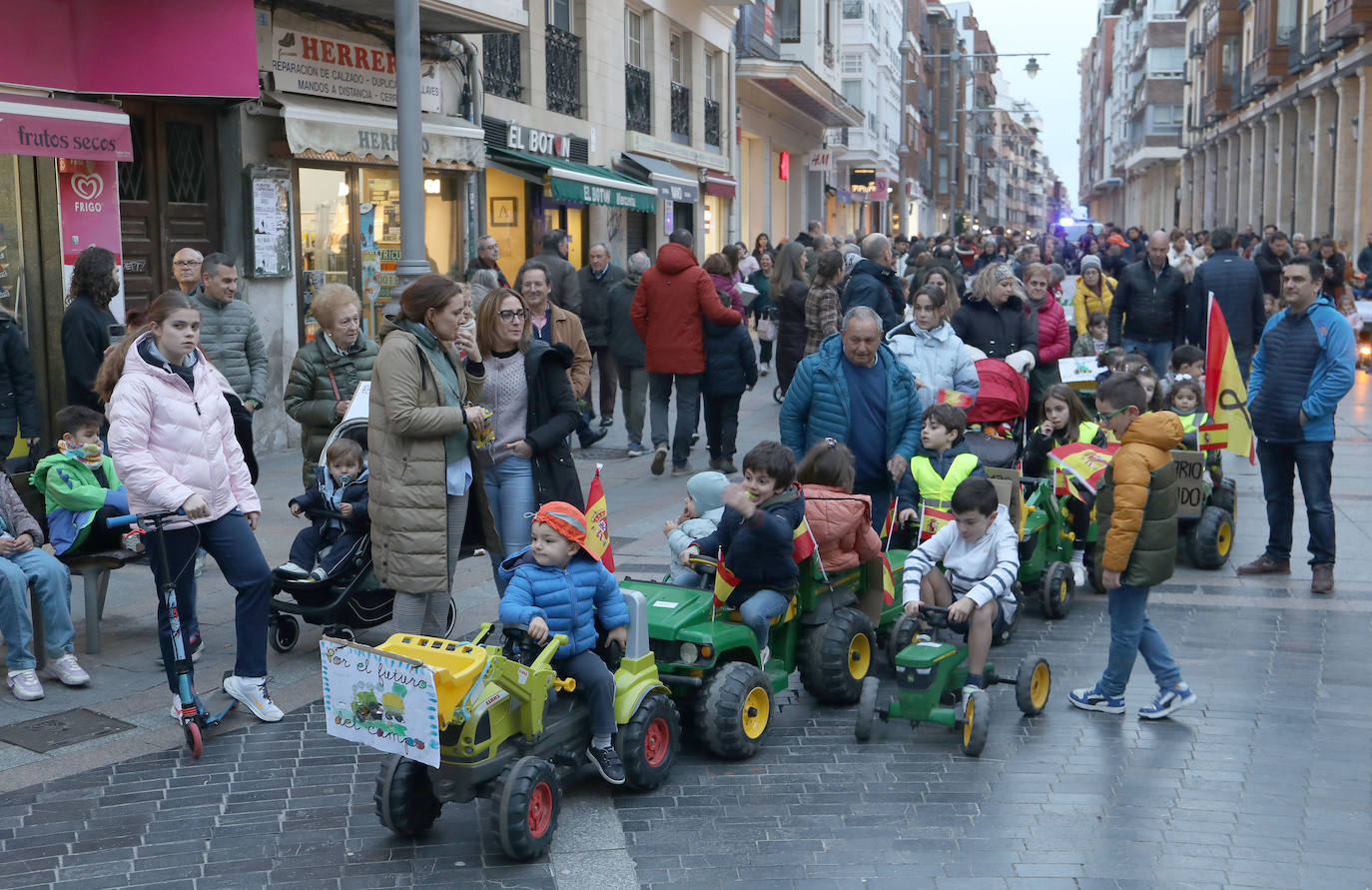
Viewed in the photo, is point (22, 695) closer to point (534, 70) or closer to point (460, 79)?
point (460, 79)

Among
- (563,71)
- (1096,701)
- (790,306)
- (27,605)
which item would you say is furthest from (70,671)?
(563,71)

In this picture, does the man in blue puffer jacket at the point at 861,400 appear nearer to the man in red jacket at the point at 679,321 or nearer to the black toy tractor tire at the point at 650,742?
the black toy tractor tire at the point at 650,742

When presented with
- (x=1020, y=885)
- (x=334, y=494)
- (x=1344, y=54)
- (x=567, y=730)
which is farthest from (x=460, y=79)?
(x=1344, y=54)

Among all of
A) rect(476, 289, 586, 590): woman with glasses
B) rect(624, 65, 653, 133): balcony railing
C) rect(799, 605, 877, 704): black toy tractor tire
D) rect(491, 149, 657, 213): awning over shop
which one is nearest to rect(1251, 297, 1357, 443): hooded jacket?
rect(799, 605, 877, 704): black toy tractor tire

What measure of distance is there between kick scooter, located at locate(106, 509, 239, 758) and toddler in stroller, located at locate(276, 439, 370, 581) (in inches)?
46.0

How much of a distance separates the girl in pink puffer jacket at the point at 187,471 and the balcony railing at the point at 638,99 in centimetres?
1769

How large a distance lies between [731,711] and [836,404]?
238cm

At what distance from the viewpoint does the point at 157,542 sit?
5727 mm

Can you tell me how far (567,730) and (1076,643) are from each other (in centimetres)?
353

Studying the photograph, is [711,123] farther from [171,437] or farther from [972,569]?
[171,437]

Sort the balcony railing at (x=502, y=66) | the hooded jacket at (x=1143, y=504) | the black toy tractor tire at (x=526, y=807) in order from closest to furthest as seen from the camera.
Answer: the black toy tractor tire at (x=526, y=807) → the hooded jacket at (x=1143, y=504) → the balcony railing at (x=502, y=66)

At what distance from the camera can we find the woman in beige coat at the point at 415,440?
5.95 metres

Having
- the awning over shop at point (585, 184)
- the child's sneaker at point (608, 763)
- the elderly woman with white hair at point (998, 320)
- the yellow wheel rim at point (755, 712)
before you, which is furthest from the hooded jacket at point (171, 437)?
the awning over shop at point (585, 184)

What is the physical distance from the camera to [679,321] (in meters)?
12.2
